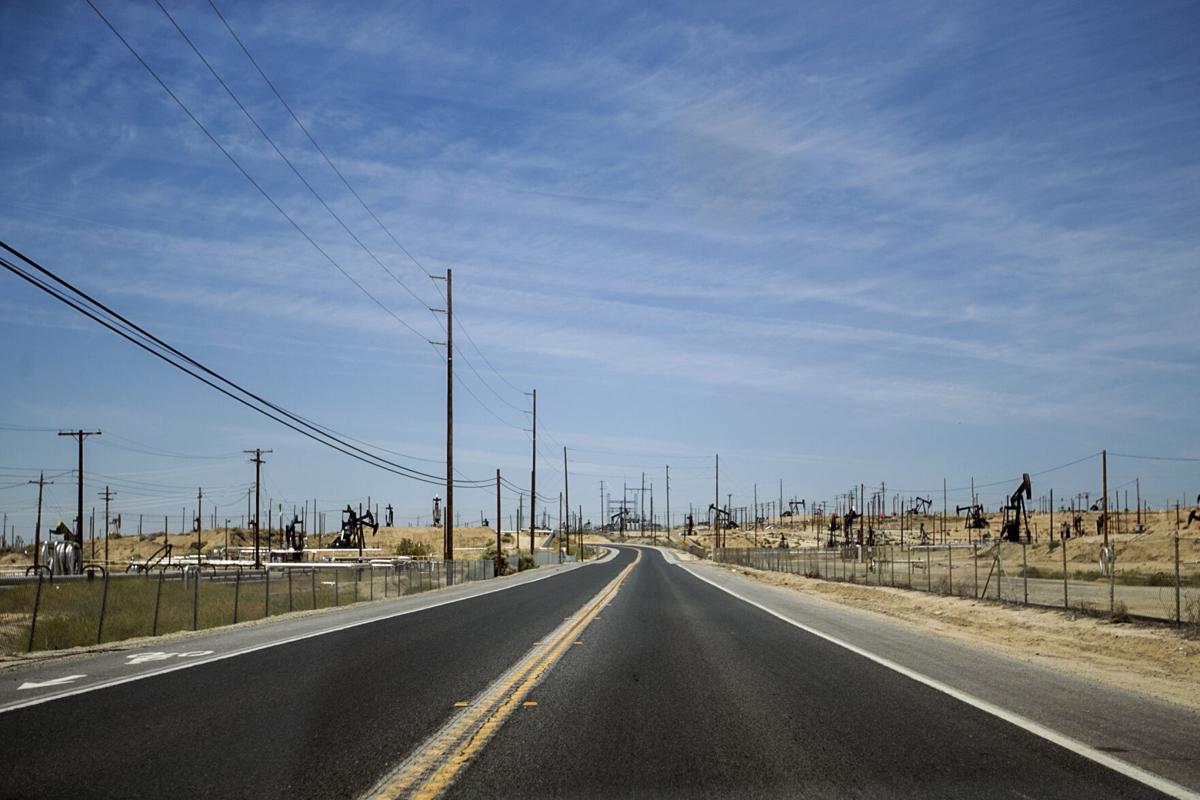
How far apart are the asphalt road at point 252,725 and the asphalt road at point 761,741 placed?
1.12 m

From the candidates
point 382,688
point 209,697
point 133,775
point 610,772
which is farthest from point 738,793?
point 209,697

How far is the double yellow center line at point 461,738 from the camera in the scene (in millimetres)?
7332

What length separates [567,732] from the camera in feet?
31.1

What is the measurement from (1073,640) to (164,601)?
2878 cm

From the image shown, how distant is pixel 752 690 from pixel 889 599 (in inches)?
1113

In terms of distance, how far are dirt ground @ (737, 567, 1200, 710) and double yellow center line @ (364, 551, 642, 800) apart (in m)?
7.67

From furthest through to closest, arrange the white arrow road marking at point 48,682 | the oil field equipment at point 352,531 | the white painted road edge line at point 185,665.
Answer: the oil field equipment at point 352,531 < the white arrow road marking at point 48,682 < the white painted road edge line at point 185,665

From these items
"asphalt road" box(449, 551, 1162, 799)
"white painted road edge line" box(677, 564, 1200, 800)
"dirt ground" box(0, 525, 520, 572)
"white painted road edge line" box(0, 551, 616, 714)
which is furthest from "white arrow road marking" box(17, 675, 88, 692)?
"dirt ground" box(0, 525, 520, 572)

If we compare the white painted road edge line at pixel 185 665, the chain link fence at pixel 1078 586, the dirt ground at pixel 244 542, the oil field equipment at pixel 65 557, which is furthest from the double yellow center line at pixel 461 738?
the dirt ground at pixel 244 542

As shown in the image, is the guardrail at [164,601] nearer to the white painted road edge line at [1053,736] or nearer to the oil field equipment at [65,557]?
the oil field equipment at [65,557]

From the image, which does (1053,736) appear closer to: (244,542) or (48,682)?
(48,682)

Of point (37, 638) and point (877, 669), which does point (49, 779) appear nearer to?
point (877, 669)

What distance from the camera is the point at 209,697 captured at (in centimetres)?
1173

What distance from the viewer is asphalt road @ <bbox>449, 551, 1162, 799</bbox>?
292 inches
